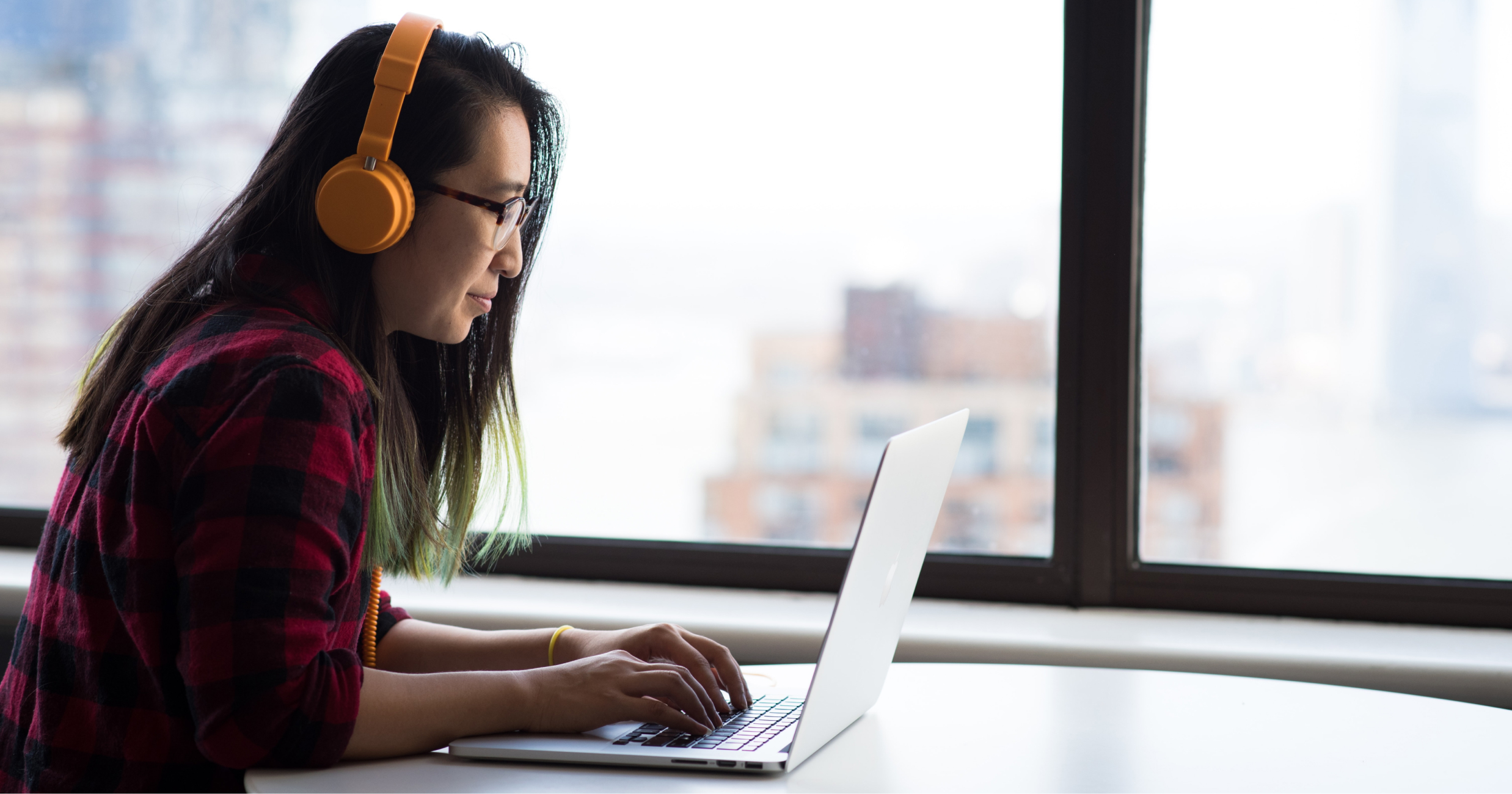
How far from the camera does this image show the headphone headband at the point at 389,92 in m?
0.92

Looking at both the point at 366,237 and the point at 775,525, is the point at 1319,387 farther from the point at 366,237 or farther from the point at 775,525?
the point at 366,237

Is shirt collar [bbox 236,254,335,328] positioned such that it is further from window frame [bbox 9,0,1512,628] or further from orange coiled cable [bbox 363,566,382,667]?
window frame [bbox 9,0,1512,628]

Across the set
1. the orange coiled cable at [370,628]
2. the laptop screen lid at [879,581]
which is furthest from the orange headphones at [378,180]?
the laptop screen lid at [879,581]

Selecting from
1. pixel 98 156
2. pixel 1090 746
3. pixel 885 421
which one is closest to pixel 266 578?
pixel 1090 746

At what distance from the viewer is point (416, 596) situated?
1.73 metres

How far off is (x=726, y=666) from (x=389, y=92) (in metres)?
0.54

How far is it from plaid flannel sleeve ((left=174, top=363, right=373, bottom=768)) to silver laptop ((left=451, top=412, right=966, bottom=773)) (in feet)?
0.41

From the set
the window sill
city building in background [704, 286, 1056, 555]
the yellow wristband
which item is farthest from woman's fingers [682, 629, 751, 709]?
city building in background [704, 286, 1056, 555]

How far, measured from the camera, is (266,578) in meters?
0.73

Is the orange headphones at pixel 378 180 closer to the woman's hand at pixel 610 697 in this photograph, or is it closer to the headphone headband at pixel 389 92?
the headphone headband at pixel 389 92

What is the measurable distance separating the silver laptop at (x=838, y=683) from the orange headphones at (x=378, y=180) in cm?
40

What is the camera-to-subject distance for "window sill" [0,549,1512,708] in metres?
1.41

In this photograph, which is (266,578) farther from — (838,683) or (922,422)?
(922,422)

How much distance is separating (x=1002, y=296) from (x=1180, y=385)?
0.94 ft
